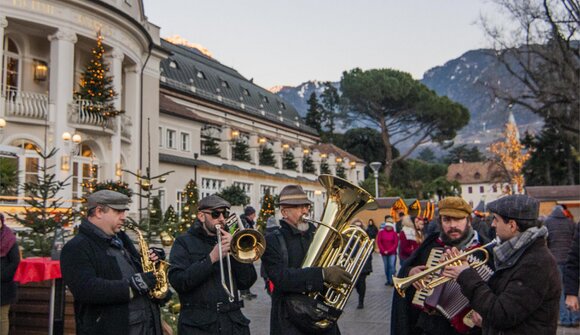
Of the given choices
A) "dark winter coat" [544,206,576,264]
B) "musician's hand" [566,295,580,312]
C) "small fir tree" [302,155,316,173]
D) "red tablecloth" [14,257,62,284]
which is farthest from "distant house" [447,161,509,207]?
"red tablecloth" [14,257,62,284]

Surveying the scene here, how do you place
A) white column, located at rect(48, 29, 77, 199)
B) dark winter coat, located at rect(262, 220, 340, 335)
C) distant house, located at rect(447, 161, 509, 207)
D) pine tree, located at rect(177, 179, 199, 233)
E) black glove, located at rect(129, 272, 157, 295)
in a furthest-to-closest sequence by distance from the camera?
distant house, located at rect(447, 161, 509, 207) < white column, located at rect(48, 29, 77, 199) < pine tree, located at rect(177, 179, 199, 233) < dark winter coat, located at rect(262, 220, 340, 335) < black glove, located at rect(129, 272, 157, 295)

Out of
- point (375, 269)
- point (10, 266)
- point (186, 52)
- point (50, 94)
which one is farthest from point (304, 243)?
point (186, 52)

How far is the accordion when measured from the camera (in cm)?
407

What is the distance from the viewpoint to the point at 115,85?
86.8ft

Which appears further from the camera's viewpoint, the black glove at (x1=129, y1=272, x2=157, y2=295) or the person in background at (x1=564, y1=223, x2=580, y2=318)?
the person in background at (x1=564, y1=223, x2=580, y2=318)

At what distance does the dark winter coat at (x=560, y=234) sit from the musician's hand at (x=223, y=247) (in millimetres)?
7621

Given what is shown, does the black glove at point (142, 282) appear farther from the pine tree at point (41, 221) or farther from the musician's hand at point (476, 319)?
the pine tree at point (41, 221)

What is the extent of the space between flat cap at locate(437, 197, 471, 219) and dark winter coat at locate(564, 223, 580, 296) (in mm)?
2532

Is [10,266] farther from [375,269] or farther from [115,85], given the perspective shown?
[115,85]

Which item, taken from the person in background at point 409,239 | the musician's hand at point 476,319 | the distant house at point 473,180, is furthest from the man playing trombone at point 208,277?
the distant house at point 473,180

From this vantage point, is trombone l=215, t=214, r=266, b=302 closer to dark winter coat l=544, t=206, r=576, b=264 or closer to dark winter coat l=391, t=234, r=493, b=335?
dark winter coat l=391, t=234, r=493, b=335

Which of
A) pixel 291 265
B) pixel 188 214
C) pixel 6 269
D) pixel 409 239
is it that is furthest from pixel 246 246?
pixel 188 214

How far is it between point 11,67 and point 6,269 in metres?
21.7

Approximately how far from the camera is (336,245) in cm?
464
